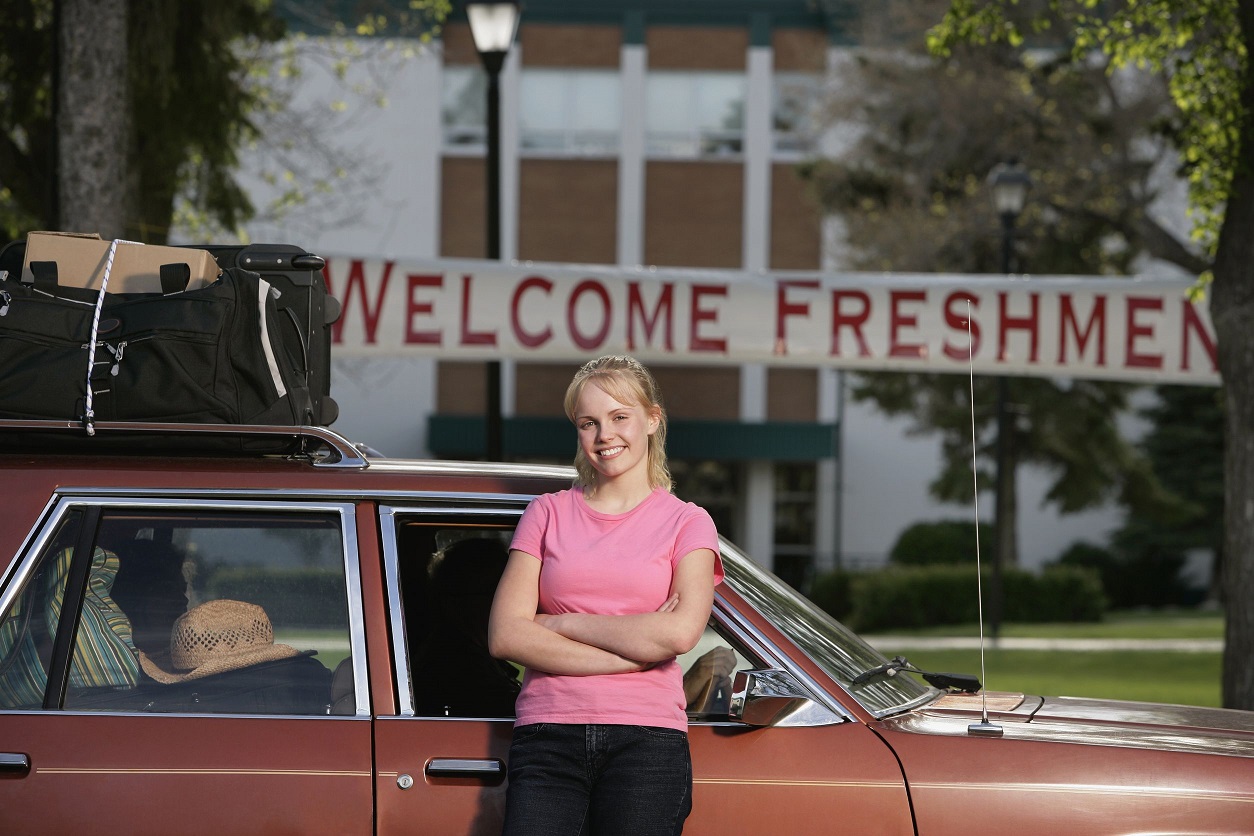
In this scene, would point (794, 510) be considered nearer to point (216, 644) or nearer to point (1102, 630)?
point (1102, 630)

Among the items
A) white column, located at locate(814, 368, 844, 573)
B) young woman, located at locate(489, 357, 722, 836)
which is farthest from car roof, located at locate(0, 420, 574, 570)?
white column, located at locate(814, 368, 844, 573)

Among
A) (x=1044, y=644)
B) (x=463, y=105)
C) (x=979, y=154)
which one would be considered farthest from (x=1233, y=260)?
(x=463, y=105)

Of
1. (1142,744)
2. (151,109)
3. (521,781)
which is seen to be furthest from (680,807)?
(151,109)

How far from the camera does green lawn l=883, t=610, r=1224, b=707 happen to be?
1315 centimetres

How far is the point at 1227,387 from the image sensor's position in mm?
8508

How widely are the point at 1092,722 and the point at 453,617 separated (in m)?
1.75

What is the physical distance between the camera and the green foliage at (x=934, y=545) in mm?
30609

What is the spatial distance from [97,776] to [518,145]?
29.5 m

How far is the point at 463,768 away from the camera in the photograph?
3527mm

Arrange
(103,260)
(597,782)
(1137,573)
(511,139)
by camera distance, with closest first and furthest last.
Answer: (597,782)
(103,260)
(511,139)
(1137,573)

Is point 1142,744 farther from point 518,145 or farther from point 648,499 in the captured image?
point 518,145

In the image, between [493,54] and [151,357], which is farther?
[493,54]

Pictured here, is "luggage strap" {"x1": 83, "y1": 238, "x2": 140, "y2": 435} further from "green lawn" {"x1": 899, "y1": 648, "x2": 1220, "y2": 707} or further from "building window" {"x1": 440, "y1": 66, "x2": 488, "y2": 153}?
"building window" {"x1": 440, "y1": 66, "x2": 488, "y2": 153}

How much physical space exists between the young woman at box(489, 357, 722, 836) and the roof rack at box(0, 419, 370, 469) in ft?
2.04
